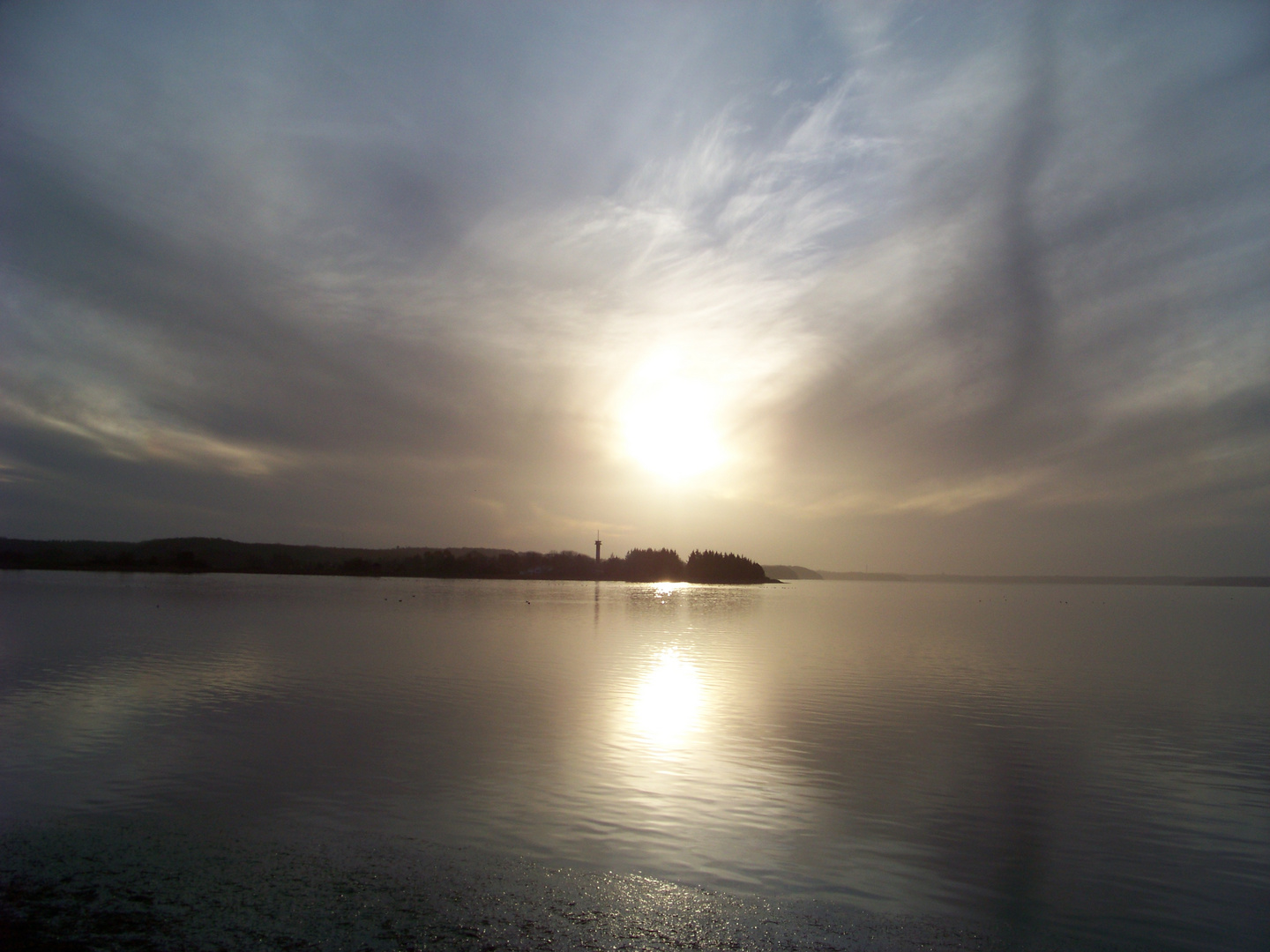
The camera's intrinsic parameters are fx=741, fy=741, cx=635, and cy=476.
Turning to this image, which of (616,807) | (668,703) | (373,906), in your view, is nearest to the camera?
(373,906)

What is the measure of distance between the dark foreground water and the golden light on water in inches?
8.8

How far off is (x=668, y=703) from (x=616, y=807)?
12.3 m

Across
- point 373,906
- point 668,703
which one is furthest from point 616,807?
point 668,703

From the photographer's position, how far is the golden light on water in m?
21.8

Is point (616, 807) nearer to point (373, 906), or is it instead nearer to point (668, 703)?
point (373, 906)

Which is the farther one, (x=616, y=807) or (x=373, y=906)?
(x=616, y=807)

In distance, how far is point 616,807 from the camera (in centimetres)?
1463

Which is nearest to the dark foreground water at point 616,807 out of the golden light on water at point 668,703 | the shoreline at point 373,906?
the shoreline at point 373,906

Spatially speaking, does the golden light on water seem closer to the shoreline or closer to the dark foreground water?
the dark foreground water

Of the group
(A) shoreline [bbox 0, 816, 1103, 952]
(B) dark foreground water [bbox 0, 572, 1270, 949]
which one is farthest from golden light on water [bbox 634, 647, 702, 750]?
(A) shoreline [bbox 0, 816, 1103, 952]

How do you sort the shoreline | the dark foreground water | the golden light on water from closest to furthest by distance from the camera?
the shoreline
the dark foreground water
the golden light on water

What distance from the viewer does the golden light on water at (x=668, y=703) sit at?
21.8 m

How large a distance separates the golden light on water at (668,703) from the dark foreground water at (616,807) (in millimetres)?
224

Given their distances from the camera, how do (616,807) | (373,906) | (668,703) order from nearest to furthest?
(373,906) < (616,807) < (668,703)
